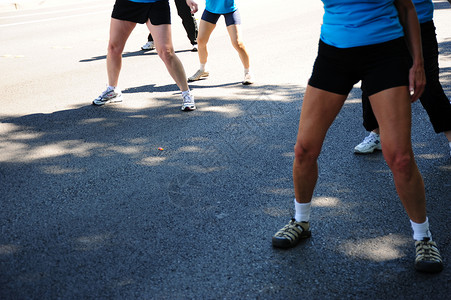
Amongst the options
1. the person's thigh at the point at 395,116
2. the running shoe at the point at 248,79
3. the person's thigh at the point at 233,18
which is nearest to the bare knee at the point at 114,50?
the person's thigh at the point at 233,18

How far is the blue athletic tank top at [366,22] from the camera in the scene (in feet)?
9.05

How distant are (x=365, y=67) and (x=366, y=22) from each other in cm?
23

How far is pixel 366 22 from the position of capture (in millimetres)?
2773

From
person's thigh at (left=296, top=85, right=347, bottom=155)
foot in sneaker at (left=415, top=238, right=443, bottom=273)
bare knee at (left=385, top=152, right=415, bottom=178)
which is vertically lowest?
foot in sneaker at (left=415, top=238, right=443, bottom=273)

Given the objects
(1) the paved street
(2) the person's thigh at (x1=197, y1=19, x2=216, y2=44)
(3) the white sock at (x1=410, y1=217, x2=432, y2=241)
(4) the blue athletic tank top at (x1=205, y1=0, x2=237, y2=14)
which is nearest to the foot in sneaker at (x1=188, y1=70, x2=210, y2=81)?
(1) the paved street

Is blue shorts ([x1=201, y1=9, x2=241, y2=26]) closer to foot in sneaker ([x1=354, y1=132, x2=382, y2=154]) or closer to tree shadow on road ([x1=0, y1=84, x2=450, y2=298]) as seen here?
tree shadow on road ([x1=0, y1=84, x2=450, y2=298])

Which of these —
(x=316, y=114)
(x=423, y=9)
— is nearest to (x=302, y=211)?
(x=316, y=114)

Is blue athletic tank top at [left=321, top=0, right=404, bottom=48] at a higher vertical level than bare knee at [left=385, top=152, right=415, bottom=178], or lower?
higher

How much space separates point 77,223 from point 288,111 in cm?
313

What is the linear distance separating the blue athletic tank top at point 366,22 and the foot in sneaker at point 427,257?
46.9 inches

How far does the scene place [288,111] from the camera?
608cm

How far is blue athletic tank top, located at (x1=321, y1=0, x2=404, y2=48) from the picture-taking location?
276cm

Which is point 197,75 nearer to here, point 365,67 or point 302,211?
point 302,211

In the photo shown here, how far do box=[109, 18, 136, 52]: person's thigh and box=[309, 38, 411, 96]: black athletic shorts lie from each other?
137 inches
